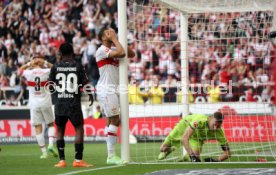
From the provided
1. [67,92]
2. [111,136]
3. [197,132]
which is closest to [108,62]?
[67,92]

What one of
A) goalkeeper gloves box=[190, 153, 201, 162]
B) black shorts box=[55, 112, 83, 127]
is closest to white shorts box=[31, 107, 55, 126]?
black shorts box=[55, 112, 83, 127]

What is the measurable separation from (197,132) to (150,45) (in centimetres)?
1274

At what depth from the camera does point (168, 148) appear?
14.9m

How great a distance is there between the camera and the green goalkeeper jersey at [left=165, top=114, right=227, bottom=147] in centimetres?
1425

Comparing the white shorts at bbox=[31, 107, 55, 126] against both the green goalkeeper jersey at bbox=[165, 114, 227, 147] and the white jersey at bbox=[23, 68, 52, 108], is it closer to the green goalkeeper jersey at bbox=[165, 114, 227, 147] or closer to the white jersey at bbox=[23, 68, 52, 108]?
the white jersey at bbox=[23, 68, 52, 108]

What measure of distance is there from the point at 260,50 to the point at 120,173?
12919 millimetres

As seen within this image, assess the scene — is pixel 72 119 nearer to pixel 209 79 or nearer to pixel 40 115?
pixel 40 115

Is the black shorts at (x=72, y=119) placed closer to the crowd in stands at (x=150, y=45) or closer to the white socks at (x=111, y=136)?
the white socks at (x=111, y=136)

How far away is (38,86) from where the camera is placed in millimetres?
16797

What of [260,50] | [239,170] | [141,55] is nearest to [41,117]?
[239,170]

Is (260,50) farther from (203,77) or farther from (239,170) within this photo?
(239,170)

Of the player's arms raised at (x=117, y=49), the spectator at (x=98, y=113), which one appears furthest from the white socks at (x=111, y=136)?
the spectator at (x=98, y=113)

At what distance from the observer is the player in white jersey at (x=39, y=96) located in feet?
54.5

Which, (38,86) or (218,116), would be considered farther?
(38,86)
